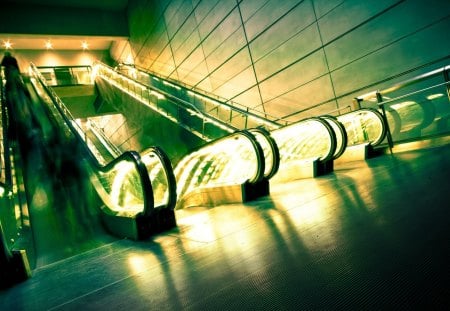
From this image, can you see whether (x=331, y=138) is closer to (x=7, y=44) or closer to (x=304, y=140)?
(x=304, y=140)

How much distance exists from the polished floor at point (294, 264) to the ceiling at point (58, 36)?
17.0 m

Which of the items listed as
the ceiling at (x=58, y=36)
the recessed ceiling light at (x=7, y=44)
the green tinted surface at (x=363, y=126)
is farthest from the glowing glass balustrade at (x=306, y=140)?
the recessed ceiling light at (x=7, y=44)

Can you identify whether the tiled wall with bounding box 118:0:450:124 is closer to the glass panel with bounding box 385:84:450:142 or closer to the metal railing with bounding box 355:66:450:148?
the metal railing with bounding box 355:66:450:148

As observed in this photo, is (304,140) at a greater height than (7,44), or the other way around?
(7,44)

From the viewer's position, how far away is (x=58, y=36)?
15461 mm

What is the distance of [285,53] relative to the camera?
8500 mm

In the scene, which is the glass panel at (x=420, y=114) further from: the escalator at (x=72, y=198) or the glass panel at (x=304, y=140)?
the escalator at (x=72, y=198)

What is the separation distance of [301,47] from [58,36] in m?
14.3

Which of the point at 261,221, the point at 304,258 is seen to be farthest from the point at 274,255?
the point at 261,221

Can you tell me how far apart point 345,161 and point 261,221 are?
4.55 metres

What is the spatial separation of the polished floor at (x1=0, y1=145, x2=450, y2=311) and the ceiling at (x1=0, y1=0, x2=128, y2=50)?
55.8ft

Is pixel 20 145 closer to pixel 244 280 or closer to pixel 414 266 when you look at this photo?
pixel 244 280

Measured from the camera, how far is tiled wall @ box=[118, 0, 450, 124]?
589cm

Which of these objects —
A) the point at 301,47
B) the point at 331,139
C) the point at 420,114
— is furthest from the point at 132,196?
the point at 301,47
